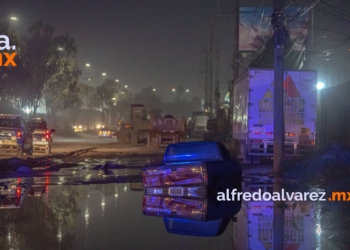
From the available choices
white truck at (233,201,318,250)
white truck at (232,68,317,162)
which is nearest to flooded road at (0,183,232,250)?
white truck at (233,201,318,250)

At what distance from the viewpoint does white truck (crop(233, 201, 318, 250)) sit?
9.55 metres

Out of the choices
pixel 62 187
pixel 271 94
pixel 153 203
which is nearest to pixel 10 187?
pixel 62 187

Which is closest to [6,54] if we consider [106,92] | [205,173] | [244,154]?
[244,154]

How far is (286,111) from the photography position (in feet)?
80.0

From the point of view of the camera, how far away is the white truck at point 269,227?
9555 millimetres

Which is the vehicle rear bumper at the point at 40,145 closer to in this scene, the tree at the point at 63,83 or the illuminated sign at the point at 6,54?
the illuminated sign at the point at 6,54

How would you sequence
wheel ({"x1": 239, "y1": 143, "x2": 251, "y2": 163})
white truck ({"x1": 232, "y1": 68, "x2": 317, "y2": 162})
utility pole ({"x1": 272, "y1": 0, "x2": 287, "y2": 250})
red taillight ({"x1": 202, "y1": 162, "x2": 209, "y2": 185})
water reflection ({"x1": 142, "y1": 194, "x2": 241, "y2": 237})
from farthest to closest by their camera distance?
wheel ({"x1": 239, "y1": 143, "x2": 251, "y2": 163}) < white truck ({"x1": 232, "y1": 68, "x2": 317, "y2": 162}) < utility pole ({"x1": 272, "y1": 0, "x2": 287, "y2": 250}) < red taillight ({"x1": 202, "y1": 162, "x2": 209, "y2": 185}) < water reflection ({"x1": 142, "y1": 194, "x2": 241, "y2": 237})

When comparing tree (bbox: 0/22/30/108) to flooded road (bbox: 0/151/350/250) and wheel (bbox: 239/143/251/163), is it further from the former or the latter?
flooded road (bbox: 0/151/350/250)

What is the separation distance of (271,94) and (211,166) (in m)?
12.1

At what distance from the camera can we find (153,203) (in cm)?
1352

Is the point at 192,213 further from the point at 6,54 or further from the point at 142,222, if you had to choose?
the point at 6,54

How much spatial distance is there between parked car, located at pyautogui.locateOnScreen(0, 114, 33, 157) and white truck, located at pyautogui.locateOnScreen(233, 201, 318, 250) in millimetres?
17012

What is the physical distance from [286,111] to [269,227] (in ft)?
45.6

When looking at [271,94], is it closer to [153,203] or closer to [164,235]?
[153,203]
